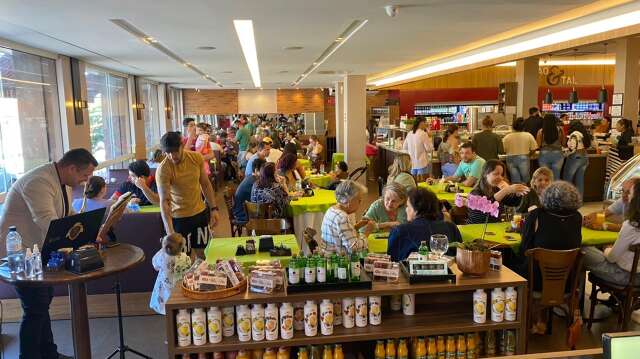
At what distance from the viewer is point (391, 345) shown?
264 centimetres

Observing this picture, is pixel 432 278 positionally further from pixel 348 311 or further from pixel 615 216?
pixel 615 216

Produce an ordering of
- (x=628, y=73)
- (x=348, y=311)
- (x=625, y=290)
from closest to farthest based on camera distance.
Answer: (x=348, y=311) → (x=625, y=290) → (x=628, y=73)

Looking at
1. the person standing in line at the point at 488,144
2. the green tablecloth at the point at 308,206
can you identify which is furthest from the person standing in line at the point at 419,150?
the green tablecloth at the point at 308,206

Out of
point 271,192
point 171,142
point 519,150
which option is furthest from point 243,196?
point 519,150

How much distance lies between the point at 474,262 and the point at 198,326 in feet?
4.73

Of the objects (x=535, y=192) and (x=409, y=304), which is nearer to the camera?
(x=409, y=304)

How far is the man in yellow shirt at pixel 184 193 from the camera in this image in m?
4.29

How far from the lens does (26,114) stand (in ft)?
20.2

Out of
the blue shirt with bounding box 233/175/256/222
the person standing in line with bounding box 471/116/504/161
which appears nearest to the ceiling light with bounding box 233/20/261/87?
the blue shirt with bounding box 233/175/256/222

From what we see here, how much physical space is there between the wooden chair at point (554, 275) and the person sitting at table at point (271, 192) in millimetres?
2739

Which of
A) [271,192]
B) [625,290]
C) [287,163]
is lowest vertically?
[625,290]

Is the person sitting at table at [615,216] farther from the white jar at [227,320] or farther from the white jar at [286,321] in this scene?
the white jar at [227,320]

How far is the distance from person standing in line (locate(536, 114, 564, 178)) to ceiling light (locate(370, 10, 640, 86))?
1442 mm

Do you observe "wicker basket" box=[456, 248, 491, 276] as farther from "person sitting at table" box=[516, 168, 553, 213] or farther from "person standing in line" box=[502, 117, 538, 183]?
"person standing in line" box=[502, 117, 538, 183]
